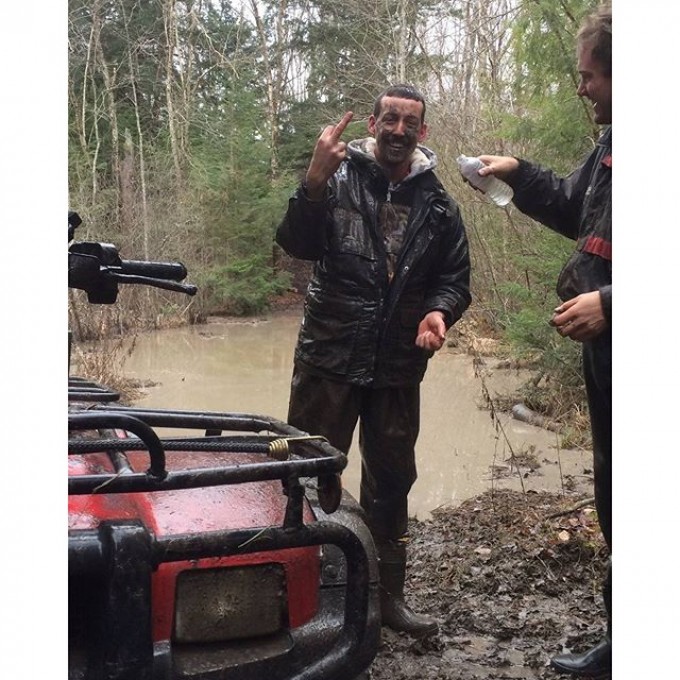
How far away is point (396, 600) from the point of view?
286cm

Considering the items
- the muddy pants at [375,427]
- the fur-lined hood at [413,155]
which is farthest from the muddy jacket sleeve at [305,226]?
the muddy pants at [375,427]

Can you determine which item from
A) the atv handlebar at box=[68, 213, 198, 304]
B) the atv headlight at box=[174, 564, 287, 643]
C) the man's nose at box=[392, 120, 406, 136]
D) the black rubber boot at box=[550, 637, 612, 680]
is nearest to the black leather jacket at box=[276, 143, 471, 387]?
the man's nose at box=[392, 120, 406, 136]

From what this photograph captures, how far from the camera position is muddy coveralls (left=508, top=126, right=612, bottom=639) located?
2.27 meters

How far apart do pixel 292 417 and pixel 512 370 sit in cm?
667

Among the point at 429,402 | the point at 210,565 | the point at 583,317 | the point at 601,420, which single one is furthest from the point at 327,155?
the point at 429,402

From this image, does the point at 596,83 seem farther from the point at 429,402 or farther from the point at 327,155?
the point at 429,402

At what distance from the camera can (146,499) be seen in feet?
4.81

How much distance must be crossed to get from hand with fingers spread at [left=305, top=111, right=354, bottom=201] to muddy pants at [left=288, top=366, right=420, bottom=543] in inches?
28.9

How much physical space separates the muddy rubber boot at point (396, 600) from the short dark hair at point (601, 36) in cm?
181

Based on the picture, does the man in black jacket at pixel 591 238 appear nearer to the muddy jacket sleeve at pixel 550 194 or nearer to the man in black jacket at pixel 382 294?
the muddy jacket sleeve at pixel 550 194

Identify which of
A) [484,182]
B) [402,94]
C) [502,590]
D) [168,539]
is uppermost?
[402,94]

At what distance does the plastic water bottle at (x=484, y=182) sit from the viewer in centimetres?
262

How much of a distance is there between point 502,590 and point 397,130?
1.91m
